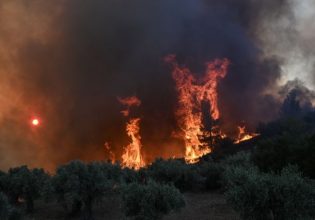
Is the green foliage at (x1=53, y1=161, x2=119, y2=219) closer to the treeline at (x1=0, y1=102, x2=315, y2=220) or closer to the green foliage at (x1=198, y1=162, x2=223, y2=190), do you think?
the treeline at (x1=0, y1=102, x2=315, y2=220)

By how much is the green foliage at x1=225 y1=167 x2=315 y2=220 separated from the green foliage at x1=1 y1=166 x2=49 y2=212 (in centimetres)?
2813

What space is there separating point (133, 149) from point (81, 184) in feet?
198

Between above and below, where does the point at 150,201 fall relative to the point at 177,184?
below

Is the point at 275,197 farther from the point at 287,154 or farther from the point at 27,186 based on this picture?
the point at 27,186

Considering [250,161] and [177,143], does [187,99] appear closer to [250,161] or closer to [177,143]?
[177,143]

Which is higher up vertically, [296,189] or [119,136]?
[119,136]

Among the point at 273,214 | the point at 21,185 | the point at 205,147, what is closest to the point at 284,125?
A: the point at 205,147

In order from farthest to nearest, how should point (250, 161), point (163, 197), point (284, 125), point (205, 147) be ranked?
point (205, 147), point (284, 125), point (250, 161), point (163, 197)

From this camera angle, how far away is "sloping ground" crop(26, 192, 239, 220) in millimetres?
42625

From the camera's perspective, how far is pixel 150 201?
3359 centimetres

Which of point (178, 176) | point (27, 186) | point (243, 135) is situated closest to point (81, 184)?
point (27, 186)

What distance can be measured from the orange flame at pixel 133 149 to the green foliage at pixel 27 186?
48.7 m

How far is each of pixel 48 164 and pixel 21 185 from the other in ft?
206

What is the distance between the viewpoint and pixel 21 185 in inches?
2014
